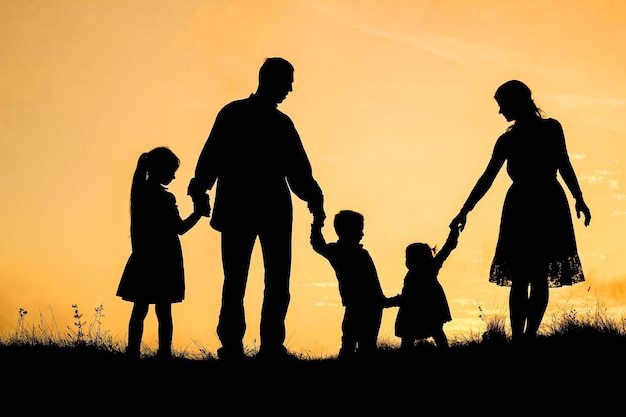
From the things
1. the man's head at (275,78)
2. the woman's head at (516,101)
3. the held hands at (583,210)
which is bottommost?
the held hands at (583,210)

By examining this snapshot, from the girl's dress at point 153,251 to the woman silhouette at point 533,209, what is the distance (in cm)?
364

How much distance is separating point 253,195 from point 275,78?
3.75 ft

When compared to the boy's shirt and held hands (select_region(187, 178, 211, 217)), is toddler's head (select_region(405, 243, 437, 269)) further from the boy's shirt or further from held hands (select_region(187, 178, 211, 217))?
held hands (select_region(187, 178, 211, 217))

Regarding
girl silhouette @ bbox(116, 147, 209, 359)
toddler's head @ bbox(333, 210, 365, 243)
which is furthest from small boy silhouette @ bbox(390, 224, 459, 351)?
girl silhouette @ bbox(116, 147, 209, 359)

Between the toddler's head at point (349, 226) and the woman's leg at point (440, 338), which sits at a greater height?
the toddler's head at point (349, 226)

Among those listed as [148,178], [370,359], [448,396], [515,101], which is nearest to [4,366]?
[148,178]

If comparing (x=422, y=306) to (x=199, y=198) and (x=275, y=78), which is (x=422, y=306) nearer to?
(x=199, y=198)

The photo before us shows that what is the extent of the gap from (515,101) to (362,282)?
250 centimetres

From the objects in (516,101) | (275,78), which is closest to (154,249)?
(275,78)

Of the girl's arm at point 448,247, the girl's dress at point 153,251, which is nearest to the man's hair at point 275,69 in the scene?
the girl's dress at point 153,251

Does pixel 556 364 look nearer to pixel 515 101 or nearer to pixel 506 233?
pixel 506 233

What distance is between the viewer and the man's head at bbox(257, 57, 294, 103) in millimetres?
7480

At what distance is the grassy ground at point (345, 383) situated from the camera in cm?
611

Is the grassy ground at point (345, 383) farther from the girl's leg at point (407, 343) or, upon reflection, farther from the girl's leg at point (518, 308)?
the girl's leg at point (407, 343)
